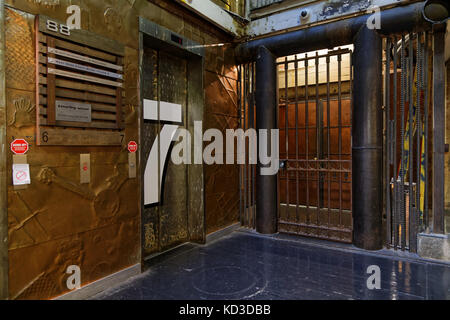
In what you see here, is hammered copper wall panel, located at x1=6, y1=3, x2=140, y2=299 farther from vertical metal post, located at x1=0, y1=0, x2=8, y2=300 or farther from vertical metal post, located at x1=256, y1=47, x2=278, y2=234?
vertical metal post, located at x1=256, y1=47, x2=278, y2=234

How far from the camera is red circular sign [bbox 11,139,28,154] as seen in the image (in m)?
2.31

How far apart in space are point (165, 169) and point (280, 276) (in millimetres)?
2066

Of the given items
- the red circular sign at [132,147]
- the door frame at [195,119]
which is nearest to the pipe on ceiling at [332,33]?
the door frame at [195,119]

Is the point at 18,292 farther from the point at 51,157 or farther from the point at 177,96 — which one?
the point at 177,96

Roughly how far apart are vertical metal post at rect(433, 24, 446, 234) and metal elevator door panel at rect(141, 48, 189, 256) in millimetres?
3331

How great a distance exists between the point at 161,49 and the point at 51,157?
2.20 metres

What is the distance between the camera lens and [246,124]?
17.5ft

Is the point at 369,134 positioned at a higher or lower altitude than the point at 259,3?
lower

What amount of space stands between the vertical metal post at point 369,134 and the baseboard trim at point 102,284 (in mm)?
3006

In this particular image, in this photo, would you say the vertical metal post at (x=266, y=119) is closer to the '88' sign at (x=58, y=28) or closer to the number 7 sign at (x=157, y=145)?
the number 7 sign at (x=157, y=145)

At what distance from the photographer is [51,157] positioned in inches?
100

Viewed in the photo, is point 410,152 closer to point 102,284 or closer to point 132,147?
point 132,147

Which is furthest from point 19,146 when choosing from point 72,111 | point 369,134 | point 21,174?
point 369,134
